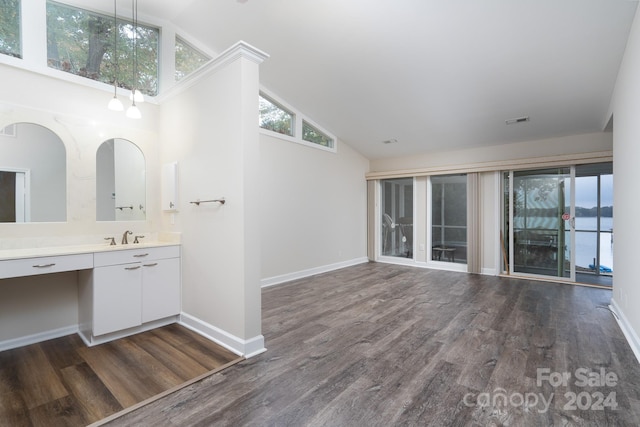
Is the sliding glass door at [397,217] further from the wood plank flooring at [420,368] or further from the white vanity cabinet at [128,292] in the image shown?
the white vanity cabinet at [128,292]

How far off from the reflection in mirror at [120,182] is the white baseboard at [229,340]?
4.77 ft

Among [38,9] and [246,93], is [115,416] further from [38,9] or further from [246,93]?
[38,9]

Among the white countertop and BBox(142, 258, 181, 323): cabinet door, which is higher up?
the white countertop

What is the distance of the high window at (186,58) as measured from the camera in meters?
3.97

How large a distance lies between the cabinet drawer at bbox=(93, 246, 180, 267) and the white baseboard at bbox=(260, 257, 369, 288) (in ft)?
5.48

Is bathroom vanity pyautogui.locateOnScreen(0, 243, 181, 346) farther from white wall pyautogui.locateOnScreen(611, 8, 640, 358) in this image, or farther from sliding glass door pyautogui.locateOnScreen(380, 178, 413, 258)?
sliding glass door pyautogui.locateOnScreen(380, 178, 413, 258)

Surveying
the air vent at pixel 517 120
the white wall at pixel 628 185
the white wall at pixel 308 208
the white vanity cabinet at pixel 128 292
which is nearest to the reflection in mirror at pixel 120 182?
the white vanity cabinet at pixel 128 292

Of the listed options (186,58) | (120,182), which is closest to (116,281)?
(120,182)

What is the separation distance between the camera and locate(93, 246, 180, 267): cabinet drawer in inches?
105

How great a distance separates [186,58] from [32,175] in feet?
7.83

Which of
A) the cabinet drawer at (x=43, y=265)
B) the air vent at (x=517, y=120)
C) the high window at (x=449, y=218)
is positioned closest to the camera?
the cabinet drawer at (x=43, y=265)

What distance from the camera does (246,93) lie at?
250cm

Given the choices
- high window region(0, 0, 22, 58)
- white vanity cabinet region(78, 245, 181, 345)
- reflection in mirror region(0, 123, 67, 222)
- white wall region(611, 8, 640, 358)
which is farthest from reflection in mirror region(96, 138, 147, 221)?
white wall region(611, 8, 640, 358)

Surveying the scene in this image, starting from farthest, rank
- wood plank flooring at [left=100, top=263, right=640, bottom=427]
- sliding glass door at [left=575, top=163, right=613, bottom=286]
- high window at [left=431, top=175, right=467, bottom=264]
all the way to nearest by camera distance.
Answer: high window at [left=431, top=175, right=467, bottom=264], sliding glass door at [left=575, top=163, right=613, bottom=286], wood plank flooring at [left=100, top=263, right=640, bottom=427]
